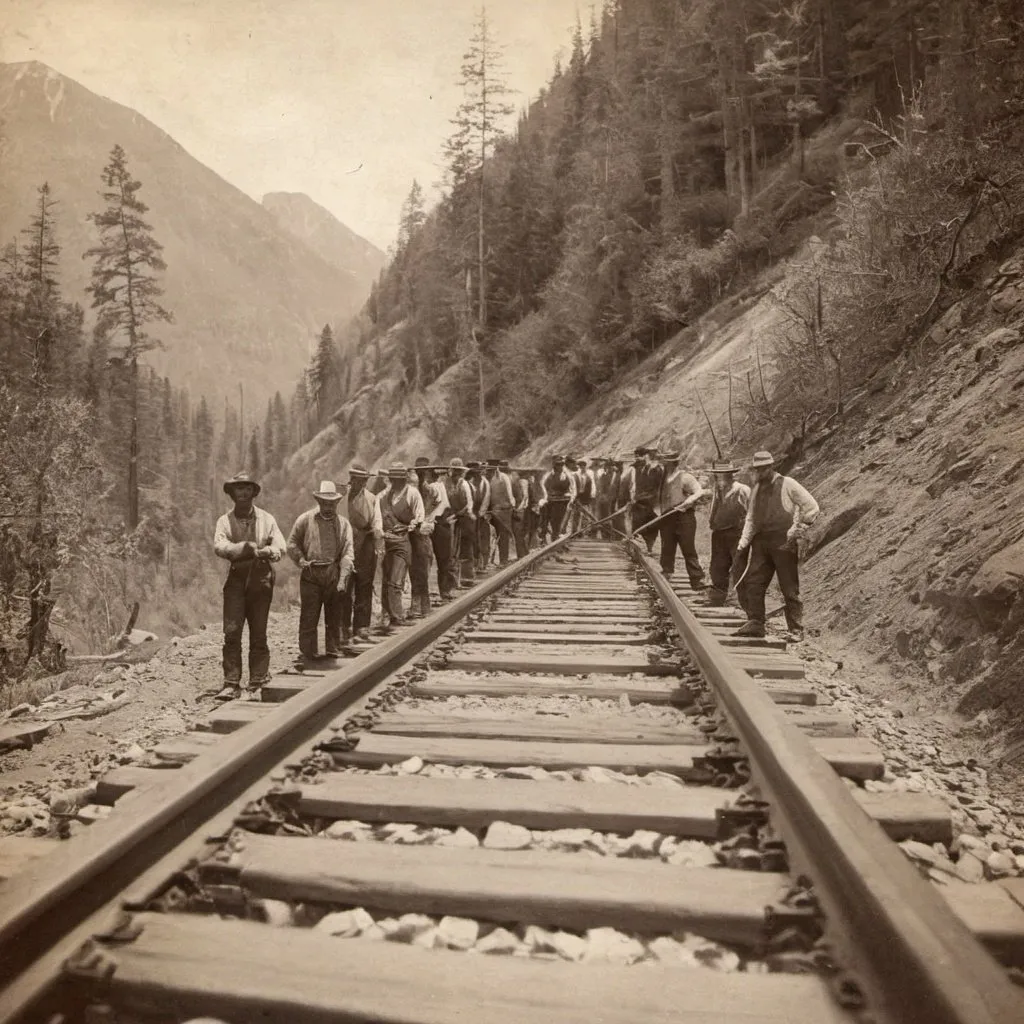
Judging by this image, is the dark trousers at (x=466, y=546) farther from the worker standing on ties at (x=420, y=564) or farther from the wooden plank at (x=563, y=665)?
Answer: the wooden plank at (x=563, y=665)

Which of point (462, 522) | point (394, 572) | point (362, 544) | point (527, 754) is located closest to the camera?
point (527, 754)

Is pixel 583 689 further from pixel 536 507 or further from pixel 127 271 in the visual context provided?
Result: pixel 127 271

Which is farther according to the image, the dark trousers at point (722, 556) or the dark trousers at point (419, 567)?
the dark trousers at point (722, 556)

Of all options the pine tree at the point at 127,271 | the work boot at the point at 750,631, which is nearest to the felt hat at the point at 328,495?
the work boot at the point at 750,631

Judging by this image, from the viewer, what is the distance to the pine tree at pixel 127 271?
107 feet

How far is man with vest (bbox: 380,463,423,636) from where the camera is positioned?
8.92 meters

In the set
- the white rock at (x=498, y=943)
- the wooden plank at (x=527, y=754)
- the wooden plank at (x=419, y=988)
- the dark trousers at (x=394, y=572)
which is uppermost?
the dark trousers at (x=394, y=572)

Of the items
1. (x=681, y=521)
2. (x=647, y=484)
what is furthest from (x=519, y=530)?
(x=681, y=521)

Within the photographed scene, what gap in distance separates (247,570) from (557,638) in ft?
9.24

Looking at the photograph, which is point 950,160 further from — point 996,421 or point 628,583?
point 628,583

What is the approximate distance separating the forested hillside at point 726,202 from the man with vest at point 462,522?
6644 mm

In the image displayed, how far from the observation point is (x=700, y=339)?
28062mm

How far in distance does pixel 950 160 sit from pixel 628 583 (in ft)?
27.9

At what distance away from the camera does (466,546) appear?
39.6ft
